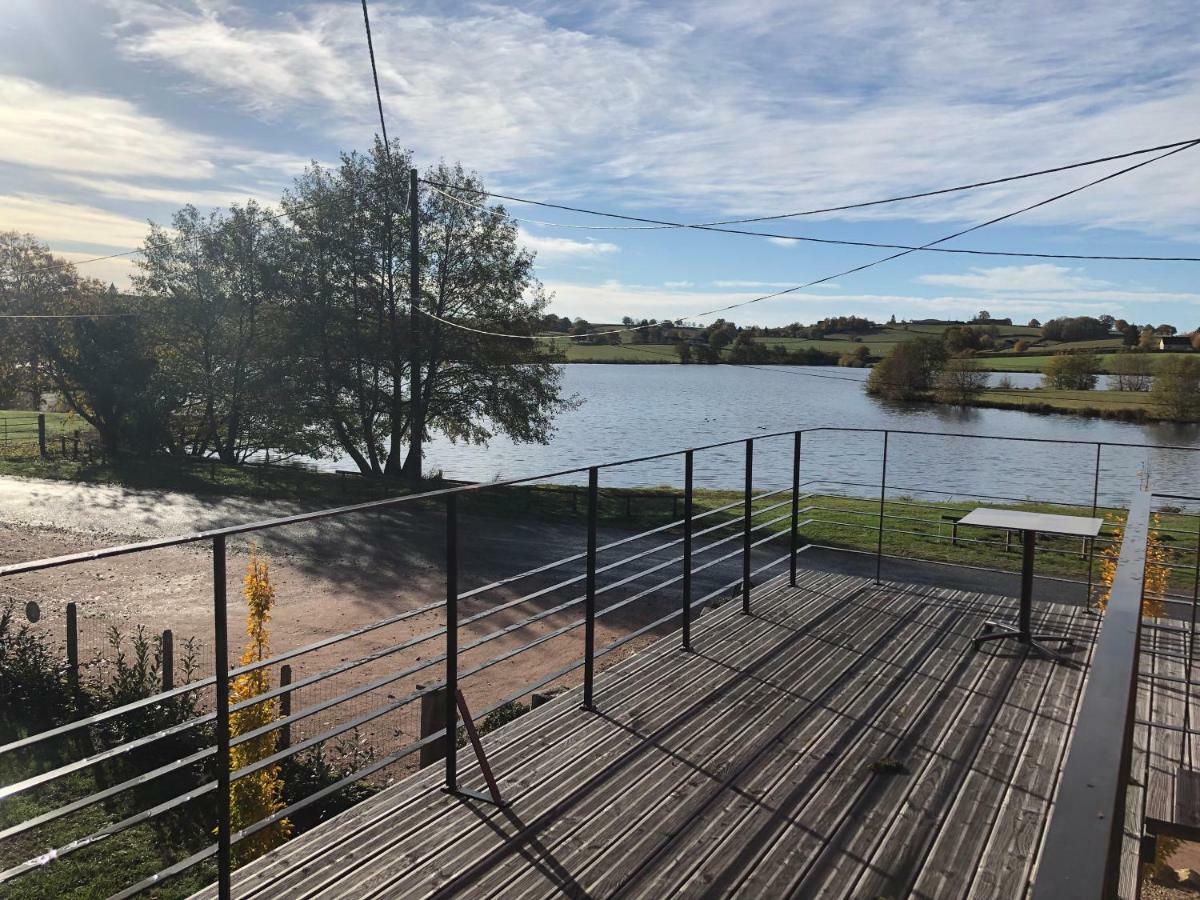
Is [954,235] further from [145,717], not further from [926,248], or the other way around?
[145,717]

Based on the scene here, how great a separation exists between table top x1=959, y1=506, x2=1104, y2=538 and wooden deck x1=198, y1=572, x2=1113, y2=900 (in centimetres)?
76

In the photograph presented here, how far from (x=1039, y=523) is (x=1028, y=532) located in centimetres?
19

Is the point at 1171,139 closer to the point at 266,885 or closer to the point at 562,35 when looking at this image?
the point at 562,35

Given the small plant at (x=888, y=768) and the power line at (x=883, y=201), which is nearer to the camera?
the small plant at (x=888, y=768)

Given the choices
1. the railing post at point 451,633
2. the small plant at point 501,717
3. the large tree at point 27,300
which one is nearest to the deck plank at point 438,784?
the railing post at point 451,633

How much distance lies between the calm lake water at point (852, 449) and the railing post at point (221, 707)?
17.6 m

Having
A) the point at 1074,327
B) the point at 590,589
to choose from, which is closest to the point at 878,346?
the point at 1074,327

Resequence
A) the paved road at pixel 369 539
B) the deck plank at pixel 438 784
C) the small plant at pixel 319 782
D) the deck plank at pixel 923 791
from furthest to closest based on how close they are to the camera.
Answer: the paved road at pixel 369 539, the small plant at pixel 319 782, the deck plank at pixel 923 791, the deck plank at pixel 438 784

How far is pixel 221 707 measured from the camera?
2.44 meters

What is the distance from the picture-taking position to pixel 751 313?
1656 centimetres

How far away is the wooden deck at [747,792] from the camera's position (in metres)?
2.78

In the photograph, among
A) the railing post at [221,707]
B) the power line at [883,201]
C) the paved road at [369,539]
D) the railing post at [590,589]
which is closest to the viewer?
the railing post at [221,707]

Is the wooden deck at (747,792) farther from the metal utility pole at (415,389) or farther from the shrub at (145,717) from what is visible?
the metal utility pole at (415,389)

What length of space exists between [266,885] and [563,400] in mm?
21578
